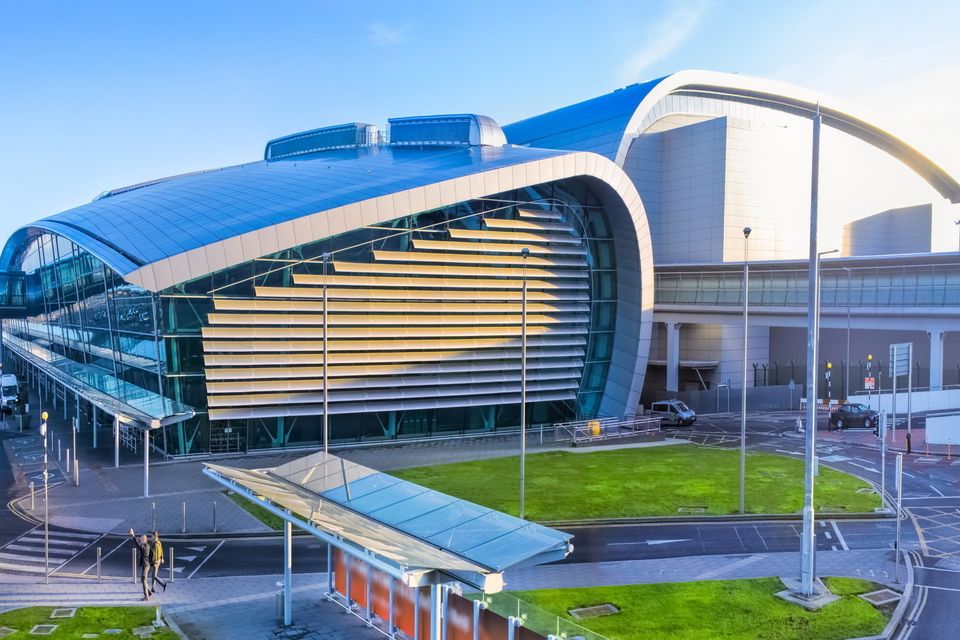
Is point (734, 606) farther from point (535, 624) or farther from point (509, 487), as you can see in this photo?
point (509, 487)

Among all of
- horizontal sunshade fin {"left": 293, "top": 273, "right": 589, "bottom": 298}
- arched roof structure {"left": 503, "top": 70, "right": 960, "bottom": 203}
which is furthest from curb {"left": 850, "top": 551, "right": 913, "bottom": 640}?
arched roof structure {"left": 503, "top": 70, "right": 960, "bottom": 203}

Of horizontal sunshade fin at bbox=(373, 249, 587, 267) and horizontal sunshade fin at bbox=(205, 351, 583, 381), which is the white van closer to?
horizontal sunshade fin at bbox=(205, 351, 583, 381)

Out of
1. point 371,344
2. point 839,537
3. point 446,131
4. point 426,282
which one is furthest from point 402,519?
point 446,131

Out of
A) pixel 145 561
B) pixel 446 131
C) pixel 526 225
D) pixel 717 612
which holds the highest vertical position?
pixel 446 131

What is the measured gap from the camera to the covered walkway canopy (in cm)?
1217

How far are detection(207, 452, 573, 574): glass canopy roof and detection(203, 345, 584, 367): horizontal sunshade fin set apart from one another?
58.2 feet

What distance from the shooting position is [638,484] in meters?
30.8

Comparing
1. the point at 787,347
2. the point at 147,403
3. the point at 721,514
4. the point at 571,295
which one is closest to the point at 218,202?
the point at 147,403

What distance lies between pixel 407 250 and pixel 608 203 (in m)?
12.8

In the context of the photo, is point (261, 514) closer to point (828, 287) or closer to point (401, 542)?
point (401, 542)

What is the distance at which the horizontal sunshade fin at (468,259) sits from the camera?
39.4 m

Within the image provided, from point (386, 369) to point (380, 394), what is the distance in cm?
130

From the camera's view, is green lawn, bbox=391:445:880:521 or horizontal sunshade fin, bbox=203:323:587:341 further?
horizontal sunshade fin, bbox=203:323:587:341

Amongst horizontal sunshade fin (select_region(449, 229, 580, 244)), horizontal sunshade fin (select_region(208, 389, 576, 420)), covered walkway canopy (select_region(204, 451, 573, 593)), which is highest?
horizontal sunshade fin (select_region(449, 229, 580, 244))
